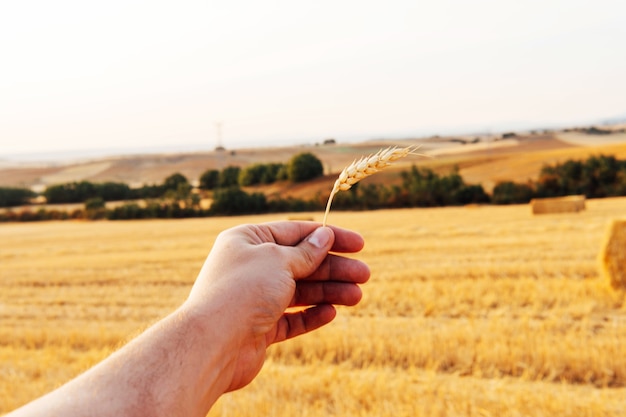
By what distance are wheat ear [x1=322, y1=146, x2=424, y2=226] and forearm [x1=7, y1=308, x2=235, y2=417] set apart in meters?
0.55

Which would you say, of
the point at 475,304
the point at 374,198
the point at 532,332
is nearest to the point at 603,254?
the point at 475,304

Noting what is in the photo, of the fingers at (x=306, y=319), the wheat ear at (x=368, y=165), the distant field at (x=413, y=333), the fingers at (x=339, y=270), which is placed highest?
the wheat ear at (x=368, y=165)

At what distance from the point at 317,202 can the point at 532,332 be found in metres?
24.0

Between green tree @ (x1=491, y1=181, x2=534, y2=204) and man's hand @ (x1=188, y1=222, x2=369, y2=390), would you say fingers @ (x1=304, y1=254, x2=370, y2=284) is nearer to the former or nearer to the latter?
man's hand @ (x1=188, y1=222, x2=369, y2=390)

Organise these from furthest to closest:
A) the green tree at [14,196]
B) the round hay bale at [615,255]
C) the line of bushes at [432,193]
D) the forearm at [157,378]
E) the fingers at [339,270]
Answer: the green tree at [14,196] → the line of bushes at [432,193] → the round hay bale at [615,255] → the fingers at [339,270] → the forearm at [157,378]

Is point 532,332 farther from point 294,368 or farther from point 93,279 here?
point 93,279

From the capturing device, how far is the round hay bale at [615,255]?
8.38m

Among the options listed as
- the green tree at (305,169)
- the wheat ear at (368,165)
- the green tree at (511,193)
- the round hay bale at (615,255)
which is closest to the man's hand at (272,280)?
the wheat ear at (368,165)

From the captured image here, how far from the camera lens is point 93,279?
444 inches

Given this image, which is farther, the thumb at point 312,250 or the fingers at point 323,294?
the fingers at point 323,294

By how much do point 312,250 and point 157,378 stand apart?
810 mm

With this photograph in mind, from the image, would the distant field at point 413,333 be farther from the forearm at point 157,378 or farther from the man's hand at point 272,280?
the forearm at point 157,378

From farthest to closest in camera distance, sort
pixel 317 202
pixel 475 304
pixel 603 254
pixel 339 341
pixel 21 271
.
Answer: pixel 317 202, pixel 21 271, pixel 603 254, pixel 475 304, pixel 339 341

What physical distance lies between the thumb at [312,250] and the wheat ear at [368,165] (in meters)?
0.21
